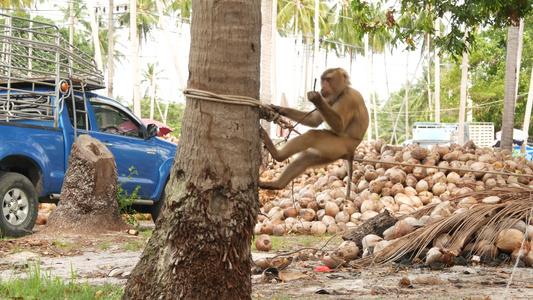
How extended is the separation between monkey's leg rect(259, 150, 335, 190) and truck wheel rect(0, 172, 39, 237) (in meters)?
4.19

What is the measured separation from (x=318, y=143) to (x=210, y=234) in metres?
2.18

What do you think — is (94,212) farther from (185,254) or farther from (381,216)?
(185,254)

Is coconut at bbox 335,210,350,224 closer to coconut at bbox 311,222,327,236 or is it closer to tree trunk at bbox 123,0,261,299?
coconut at bbox 311,222,327,236

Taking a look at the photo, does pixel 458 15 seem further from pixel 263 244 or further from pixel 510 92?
pixel 510 92

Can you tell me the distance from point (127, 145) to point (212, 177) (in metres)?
6.46

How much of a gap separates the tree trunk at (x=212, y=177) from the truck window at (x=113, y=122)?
247 inches

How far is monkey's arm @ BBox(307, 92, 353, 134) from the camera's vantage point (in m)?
4.91

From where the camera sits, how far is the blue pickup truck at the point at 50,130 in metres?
7.77

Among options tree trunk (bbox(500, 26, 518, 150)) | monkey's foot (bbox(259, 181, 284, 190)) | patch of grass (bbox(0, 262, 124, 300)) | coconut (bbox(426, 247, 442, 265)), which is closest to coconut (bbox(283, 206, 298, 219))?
coconut (bbox(426, 247, 442, 265))

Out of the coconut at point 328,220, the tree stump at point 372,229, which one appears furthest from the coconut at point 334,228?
the tree stump at point 372,229

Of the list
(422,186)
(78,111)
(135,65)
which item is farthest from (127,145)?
(135,65)

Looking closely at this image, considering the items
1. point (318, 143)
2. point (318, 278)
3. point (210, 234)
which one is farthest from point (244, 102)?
point (318, 278)

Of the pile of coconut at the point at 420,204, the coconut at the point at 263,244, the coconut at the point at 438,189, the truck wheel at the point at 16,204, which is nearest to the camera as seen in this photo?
the pile of coconut at the point at 420,204

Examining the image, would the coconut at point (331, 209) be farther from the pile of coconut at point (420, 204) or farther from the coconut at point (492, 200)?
the coconut at point (492, 200)
